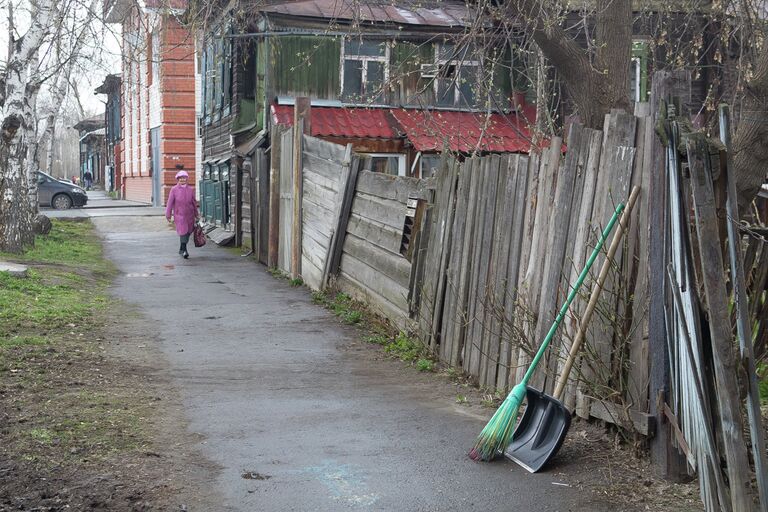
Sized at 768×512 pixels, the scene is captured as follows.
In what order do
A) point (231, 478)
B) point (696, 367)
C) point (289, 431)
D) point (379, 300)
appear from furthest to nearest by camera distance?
point (379, 300) → point (289, 431) → point (231, 478) → point (696, 367)

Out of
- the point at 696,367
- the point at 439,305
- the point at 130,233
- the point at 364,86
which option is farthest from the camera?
the point at 130,233

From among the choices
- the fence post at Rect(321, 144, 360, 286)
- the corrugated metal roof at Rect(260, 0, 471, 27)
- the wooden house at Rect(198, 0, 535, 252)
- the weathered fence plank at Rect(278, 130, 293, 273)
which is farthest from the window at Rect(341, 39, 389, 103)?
the fence post at Rect(321, 144, 360, 286)

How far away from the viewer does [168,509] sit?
4.59 metres

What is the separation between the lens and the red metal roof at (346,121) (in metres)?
20.1

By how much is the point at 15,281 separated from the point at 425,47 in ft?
39.1

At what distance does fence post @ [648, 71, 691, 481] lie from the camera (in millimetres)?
4844

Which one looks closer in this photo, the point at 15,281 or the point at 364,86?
the point at 15,281

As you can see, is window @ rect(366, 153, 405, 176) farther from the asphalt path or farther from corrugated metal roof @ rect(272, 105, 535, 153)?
the asphalt path

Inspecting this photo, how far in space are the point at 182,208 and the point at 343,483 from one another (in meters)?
13.6

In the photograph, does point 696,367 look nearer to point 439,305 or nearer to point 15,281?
point 439,305

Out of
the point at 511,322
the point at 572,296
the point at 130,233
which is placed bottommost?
the point at 130,233

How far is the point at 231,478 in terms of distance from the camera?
5.06 meters

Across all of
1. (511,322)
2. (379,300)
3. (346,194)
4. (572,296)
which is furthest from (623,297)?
(346,194)

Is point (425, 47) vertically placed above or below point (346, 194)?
above
